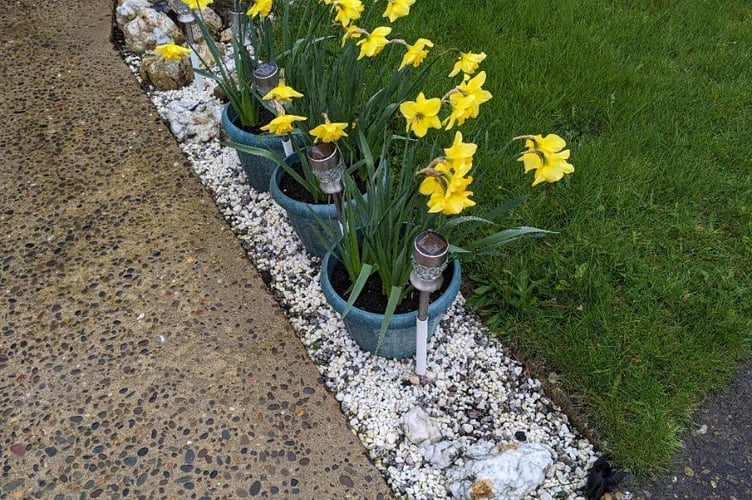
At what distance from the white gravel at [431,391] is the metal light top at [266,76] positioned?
25.2 inches

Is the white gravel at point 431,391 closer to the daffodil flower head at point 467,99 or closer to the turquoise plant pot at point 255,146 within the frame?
the turquoise plant pot at point 255,146

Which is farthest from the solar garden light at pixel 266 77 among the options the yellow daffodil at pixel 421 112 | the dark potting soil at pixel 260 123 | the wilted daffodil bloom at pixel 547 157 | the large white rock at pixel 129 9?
the large white rock at pixel 129 9

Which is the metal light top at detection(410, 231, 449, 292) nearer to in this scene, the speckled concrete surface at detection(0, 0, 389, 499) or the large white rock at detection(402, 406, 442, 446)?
the large white rock at detection(402, 406, 442, 446)

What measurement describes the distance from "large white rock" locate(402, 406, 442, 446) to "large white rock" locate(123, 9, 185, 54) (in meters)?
2.59

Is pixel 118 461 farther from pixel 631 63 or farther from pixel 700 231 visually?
pixel 631 63

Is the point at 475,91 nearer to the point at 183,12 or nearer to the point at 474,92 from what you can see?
the point at 474,92

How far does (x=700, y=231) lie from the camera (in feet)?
8.23

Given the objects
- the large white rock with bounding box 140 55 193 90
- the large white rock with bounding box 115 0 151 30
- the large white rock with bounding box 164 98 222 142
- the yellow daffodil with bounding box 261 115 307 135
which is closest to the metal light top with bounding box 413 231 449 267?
the yellow daffodil with bounding box 261 115 307 135

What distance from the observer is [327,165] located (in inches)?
74.1

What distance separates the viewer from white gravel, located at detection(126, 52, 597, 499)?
6.26ft

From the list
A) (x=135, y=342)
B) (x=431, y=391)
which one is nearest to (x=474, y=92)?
(x=431, y=391)

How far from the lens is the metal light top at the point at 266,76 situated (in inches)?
88.4

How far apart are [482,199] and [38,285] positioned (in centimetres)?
181

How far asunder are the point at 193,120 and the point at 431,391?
182 centimetres
